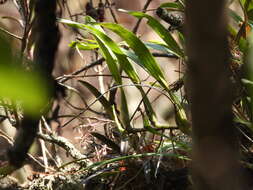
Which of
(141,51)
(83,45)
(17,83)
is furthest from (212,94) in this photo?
(83,45)

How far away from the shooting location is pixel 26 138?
1.06ft

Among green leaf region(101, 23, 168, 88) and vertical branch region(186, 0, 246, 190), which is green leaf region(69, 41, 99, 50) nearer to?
green leaf region(101, 23, 168, 88)

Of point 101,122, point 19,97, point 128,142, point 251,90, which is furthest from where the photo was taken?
point 101,122

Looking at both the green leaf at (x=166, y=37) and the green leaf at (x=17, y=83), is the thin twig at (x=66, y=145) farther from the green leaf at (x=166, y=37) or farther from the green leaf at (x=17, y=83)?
the green leaf at (x=17, y=83)

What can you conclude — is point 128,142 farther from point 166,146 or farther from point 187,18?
point 187,18

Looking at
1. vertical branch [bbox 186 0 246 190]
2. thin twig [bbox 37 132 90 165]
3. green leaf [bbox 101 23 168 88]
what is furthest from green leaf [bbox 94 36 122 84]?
vertical branch [bbox 186 0 246 190]

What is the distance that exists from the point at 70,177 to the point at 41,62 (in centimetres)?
66

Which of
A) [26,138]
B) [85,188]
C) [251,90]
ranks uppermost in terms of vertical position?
[26,138]

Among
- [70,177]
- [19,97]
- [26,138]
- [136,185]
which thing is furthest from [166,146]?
[19,97]

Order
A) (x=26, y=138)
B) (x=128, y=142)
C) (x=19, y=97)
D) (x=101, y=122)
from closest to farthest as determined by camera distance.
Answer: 1. (x=19, y=97)
2. (x=26, y=138)
3. (x=128, y=142)
4. (x=101, y=122)

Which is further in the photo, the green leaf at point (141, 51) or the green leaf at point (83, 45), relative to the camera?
the green leaf at point (83, 45)

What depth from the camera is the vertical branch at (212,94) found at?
221 mm

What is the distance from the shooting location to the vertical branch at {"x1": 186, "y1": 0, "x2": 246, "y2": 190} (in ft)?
0.72

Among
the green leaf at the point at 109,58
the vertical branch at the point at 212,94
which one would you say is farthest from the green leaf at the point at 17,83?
the green leaf at the point at 109,58
